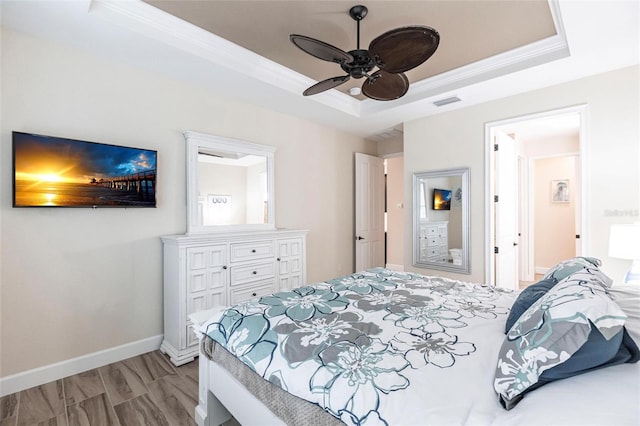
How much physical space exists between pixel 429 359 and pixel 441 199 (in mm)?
3123

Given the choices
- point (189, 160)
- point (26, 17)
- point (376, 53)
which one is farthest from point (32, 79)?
point (376, 53)

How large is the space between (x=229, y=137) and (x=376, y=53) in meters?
2.05

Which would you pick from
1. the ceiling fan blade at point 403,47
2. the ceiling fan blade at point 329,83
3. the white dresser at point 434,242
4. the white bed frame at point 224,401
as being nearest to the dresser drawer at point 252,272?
the white bed frame at point 224,401

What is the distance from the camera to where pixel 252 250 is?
3119 mm

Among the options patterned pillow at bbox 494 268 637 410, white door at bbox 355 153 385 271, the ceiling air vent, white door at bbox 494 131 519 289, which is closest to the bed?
patterned pillow at bbox 494 268 637 410

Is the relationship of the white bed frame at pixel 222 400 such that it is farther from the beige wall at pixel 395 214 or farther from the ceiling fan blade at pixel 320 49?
the beige wall at pixel 395 214

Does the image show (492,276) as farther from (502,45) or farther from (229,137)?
(229,137)

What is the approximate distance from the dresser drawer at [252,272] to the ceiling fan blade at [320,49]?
2.05 meters

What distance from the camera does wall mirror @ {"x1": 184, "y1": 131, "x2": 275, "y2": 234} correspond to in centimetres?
304

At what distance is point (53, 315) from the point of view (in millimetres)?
2332

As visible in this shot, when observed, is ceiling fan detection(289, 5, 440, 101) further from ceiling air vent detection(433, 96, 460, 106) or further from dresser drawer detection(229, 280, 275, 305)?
dresser drawer detection(229, 280, 275, 305)

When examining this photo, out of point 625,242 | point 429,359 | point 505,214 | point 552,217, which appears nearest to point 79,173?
point 429,359

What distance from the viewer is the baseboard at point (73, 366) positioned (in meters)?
2.15

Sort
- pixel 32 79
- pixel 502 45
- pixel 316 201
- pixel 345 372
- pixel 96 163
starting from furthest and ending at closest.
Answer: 1. pixel 316 201
2. pixel 502 45
3. pixel 96 163
4. pixel 32 79
5. pixel 345 372
